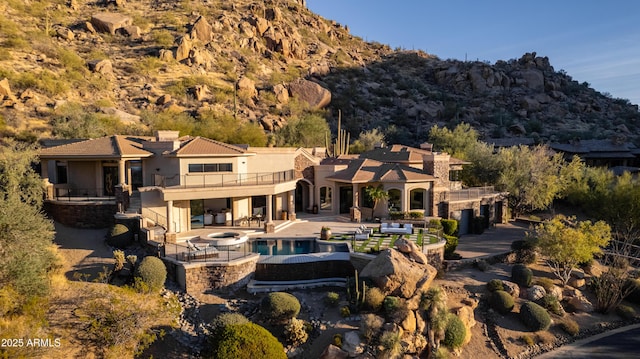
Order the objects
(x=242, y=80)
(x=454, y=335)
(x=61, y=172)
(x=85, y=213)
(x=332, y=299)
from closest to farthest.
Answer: (x=454, y=335) < (x=332, y=299) < (x=85, y=213) < (x=61, y=172) < (x=242, y=80)

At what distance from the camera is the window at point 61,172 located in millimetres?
26266

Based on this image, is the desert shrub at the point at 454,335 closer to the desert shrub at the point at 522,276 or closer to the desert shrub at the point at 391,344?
the desert shrub at the point at 391,344

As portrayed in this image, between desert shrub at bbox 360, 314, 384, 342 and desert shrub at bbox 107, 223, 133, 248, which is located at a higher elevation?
desert shrub at bbox 107, 223, 133, 248

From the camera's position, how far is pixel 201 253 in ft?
63.2

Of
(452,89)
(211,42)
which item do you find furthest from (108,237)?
(452,89)

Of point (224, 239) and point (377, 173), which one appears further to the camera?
point (377, 173)

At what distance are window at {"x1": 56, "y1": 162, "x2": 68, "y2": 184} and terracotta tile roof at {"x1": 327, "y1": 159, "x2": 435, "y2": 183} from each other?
19.1 m

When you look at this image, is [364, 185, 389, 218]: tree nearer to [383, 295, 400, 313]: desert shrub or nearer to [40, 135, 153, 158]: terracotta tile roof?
[383, 295, 400, 313]: desert shrub

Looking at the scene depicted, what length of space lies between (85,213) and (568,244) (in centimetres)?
2824

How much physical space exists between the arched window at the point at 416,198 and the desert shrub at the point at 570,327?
1255 cm

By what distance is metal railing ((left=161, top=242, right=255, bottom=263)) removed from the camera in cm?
1898

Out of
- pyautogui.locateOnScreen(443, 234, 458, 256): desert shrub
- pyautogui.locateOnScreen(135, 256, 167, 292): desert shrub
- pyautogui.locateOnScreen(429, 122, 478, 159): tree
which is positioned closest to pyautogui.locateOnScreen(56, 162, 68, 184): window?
pyautogui.locateOnScreen(135, 256, 167, 292): desert shrub

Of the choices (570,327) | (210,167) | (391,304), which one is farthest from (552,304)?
(210,167)

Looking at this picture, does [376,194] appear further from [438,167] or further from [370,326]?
[370,326]
